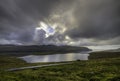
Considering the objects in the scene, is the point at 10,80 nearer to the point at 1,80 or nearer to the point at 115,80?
the point at 1,80

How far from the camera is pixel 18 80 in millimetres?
48625

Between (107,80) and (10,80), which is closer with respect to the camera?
(10,80)

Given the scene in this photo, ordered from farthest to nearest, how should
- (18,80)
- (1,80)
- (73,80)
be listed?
(73,80), (18,80), (1,80)

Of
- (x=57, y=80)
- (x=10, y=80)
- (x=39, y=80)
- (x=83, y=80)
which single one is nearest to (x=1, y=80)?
(x=10, y=80)

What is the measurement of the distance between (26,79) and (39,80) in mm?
3819

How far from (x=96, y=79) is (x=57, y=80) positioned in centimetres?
1269

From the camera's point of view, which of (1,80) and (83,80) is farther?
(83,80)

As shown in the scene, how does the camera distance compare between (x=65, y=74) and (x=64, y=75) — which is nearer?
(x=64, y=75)

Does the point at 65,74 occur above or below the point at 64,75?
above

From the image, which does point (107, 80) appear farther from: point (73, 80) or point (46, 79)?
point (46, 79)

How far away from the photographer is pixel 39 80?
5009cm

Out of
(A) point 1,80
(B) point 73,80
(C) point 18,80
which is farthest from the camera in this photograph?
(B) point 73,80

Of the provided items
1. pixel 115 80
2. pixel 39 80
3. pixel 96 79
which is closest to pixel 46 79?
pixel 39 80

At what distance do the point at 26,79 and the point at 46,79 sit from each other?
19.5 ft
